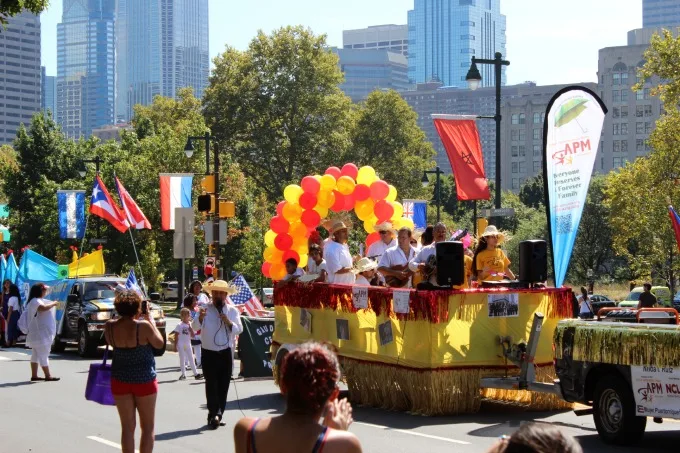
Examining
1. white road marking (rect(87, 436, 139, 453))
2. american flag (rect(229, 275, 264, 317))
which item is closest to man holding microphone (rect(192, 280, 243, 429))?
white road marking (rect(87, 436, 139, 453))

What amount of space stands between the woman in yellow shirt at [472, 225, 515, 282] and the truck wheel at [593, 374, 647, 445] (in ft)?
10.5

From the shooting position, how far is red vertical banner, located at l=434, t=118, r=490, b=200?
2202 cm

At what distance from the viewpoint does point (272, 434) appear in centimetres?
489

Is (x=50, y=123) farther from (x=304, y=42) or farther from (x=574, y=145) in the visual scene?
(x=574, y=145)

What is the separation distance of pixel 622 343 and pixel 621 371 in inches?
11.4

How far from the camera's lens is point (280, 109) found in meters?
75.8

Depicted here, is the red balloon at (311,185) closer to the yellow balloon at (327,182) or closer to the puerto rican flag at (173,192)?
the yellow balloon at (327,182)

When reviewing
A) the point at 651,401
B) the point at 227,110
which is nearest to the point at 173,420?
the point at 651,401

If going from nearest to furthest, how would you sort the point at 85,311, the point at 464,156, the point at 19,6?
the point at 19,6, the point at 464,156, the point at 85,311

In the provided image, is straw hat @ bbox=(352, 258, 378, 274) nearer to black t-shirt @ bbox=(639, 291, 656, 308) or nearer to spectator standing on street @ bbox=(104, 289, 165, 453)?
spectator standing on street @ bbox=(104, 289, 165, 453)

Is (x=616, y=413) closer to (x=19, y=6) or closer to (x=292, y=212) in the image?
(x=19, y=6)

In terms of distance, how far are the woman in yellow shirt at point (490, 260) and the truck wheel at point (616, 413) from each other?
320 cm

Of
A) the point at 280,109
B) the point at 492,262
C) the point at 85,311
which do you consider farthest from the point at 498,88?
the point at 280,109

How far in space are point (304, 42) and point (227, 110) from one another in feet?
22.4
